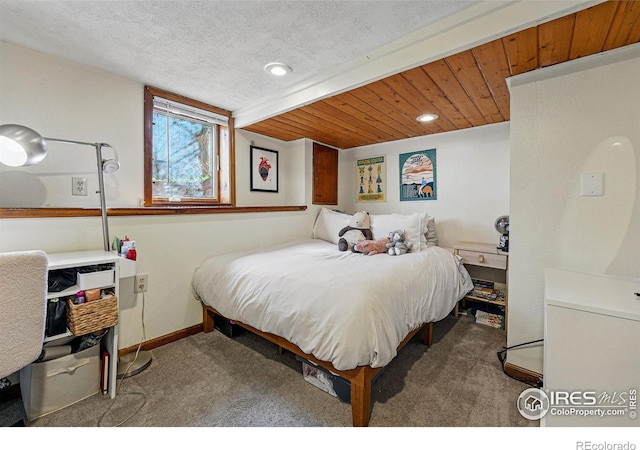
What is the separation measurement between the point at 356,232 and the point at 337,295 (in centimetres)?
138

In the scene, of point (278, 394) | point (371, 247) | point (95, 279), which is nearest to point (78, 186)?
point (95, 279)

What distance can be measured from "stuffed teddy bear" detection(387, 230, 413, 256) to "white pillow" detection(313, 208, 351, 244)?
2.30 ft

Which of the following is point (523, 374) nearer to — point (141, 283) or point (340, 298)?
point (340, 298)

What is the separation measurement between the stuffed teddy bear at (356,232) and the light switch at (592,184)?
5.19 ft

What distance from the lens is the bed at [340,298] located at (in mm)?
1243

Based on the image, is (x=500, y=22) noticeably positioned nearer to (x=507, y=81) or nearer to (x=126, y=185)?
(x=507, y=81)

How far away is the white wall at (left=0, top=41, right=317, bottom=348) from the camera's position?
1.60 meters

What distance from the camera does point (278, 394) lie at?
59.4 inches

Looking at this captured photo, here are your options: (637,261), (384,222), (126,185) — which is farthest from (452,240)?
(126,185)

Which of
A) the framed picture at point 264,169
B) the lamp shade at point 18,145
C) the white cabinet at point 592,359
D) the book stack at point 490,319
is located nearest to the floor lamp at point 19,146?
the lamp shade at point 18,145

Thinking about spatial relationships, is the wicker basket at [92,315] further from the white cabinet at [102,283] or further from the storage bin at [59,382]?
the storage bin at [59,382]

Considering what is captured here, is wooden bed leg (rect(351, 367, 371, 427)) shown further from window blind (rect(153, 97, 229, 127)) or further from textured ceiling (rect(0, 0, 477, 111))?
window blind (rect(153, 97, 229, 127))

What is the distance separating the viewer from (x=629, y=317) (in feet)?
3.05

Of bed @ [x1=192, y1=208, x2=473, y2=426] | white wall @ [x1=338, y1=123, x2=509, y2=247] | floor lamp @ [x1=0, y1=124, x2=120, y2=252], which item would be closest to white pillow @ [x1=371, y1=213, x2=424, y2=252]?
bed @ [x1=192, y1=208, x2=473, y2=426]
